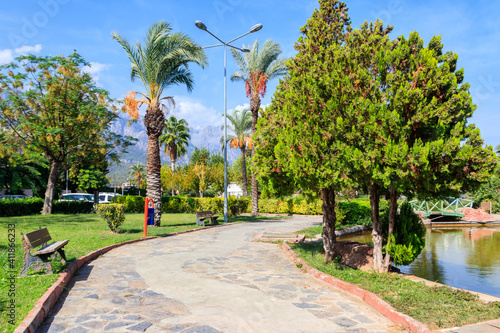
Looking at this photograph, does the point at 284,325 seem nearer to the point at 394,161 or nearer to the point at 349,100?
the point at 394,161

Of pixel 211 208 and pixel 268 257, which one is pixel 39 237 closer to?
pixel 268 257

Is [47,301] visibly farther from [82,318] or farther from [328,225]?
[328,225]

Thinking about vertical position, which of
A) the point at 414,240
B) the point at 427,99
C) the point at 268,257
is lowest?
the point at 268,257

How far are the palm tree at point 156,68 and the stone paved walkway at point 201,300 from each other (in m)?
8.50

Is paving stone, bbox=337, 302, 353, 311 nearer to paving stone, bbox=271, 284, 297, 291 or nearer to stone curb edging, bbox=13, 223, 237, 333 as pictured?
paving stone, bbox=271, 284, 297, 291

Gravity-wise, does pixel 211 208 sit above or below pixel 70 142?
below

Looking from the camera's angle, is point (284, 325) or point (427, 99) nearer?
point (284, 325)

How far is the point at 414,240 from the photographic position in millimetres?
7699

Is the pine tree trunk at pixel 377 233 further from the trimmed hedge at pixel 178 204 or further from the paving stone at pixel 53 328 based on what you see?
the trimmed hedge at pixel 178 204

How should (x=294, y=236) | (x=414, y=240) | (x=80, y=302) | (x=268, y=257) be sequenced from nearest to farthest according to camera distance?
(x=80, y=302) → (x=414, y=240) → (x=268, y=257) → (x=294, y=236)

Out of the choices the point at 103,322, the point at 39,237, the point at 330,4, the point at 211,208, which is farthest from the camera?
the point at 211,208

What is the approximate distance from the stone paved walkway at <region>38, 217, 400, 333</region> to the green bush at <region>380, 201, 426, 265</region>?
5.96ft

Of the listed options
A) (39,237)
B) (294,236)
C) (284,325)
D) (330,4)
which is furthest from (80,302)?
(294,236)

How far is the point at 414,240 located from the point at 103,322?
20.5 feet
